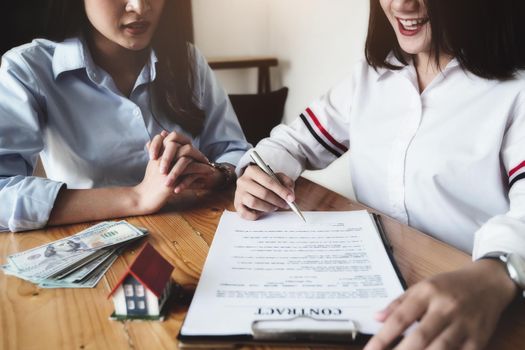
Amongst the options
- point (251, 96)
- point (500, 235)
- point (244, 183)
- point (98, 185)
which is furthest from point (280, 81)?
point (500, 235)

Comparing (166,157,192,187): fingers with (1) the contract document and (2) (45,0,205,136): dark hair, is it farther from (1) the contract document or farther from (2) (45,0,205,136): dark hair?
(2) (45,0,205,136): dark hair

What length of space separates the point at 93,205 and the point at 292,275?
448mm

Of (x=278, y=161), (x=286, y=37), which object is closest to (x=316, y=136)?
(x=278, y=161)

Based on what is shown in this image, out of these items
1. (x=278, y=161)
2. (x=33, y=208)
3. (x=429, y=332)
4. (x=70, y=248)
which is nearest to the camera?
(x=429, y=332)

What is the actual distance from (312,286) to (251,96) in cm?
176

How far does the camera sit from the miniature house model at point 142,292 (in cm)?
45

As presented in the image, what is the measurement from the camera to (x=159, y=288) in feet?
1.52

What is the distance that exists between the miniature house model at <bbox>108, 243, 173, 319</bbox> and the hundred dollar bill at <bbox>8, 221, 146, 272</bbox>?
17 cm

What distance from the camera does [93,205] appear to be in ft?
2.57

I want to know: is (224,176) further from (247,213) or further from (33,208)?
(33,208)

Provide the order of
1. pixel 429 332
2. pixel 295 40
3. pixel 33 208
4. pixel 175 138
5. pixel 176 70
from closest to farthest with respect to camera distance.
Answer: pixel 429 332 < pixel 33 208 < pixel 175 138 < pixel 176 70 < pixel 295 40

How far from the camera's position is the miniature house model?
45 centimetres

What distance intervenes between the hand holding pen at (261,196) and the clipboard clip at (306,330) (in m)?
0.30

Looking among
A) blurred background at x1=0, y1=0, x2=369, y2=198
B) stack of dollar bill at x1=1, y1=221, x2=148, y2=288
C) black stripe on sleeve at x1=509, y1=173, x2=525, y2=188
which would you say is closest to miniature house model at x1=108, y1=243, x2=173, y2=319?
stack of dollar bill at x1=1, y1=221, x2=148, y2=288
